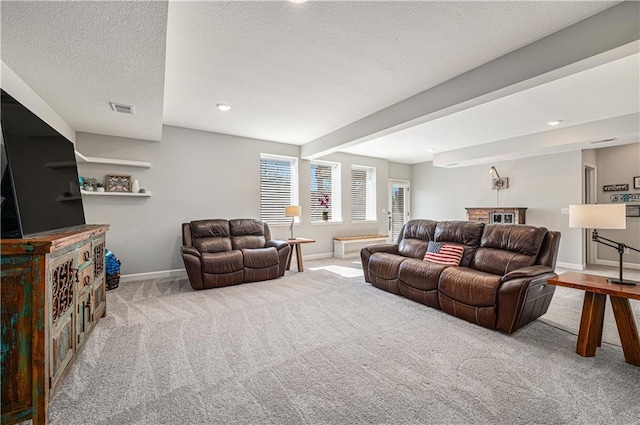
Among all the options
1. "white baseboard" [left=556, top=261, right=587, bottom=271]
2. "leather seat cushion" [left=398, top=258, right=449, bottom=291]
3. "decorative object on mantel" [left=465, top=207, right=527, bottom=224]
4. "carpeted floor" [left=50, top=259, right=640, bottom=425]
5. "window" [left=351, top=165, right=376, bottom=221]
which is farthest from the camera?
"window" [left=351, top=165, right=376, bottom=221]

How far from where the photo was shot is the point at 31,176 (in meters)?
1.89

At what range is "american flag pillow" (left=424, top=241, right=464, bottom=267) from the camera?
355 cm

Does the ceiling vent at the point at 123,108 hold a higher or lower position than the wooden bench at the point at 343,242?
higher

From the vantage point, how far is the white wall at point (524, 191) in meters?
5.69

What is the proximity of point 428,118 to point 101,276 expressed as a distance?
412cm

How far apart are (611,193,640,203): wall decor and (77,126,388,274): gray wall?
6903mm

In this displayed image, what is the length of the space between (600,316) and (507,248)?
3.65ft

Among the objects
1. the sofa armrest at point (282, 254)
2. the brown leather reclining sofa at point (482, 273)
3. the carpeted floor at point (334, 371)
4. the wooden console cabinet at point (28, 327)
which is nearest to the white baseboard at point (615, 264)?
the carpeted floor at point (334, 371)

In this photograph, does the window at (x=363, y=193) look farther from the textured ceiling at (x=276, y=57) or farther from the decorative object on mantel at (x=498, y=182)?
the textured ceiling at (x=276, y=57)

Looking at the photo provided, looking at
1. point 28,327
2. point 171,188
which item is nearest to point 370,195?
point 171,188

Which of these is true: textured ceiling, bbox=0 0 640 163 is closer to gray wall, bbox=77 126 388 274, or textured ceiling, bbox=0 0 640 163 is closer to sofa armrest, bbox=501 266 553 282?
gray wall, bbox=77 126 388 274

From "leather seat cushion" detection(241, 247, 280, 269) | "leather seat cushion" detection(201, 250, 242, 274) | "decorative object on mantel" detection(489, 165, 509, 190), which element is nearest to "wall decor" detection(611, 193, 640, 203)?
"decorative object on mantel" detection(489, 165, 509, 190)

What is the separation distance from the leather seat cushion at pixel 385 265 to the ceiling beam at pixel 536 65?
183 cm

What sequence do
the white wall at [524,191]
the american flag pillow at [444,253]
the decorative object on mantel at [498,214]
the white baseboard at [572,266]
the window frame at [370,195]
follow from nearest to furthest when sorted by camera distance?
1. the american flag pillow at [444,253]
2. the white baseboard at [572,266]
3. the white wall at [524,191]
4. the decorative object on mantel at [498,214]
5. the window frame at [370,195]
